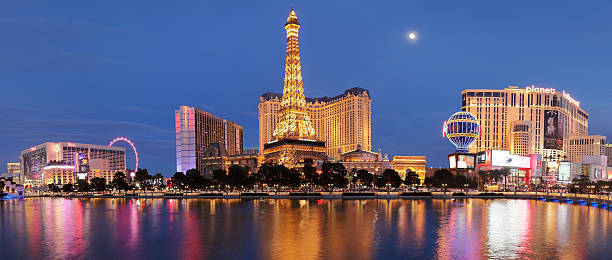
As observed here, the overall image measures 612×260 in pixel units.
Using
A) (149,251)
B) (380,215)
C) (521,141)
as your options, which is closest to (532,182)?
(521,141)

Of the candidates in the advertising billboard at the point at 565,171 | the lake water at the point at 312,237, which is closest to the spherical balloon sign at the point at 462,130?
the advertising billboard at the point at 565,171

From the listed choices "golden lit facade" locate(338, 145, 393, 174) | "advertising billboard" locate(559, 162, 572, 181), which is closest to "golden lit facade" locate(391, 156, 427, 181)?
"golden lit facade" locate(338, 145, 393, 174)

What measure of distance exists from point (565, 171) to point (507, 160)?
4059 cm

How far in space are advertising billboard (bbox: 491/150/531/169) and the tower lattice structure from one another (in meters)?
65.5

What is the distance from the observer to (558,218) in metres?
51.2

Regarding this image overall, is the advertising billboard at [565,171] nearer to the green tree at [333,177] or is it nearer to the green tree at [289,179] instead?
the green tree at [333,177]

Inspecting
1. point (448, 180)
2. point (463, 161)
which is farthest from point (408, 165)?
point (448, 180)

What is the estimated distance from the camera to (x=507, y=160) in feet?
475

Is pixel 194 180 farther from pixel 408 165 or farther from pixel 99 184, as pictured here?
pixel 408 165

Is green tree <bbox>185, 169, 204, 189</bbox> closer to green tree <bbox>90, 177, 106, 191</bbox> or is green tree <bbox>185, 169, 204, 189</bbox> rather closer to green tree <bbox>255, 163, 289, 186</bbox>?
green tree <bbox>255, 163, 289, 186</bbox>

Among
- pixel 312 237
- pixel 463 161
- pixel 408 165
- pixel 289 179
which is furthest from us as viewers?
pixel 408 165

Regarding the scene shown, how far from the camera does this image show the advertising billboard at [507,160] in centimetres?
14250

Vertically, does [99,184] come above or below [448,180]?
below

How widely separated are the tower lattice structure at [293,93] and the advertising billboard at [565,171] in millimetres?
102693
